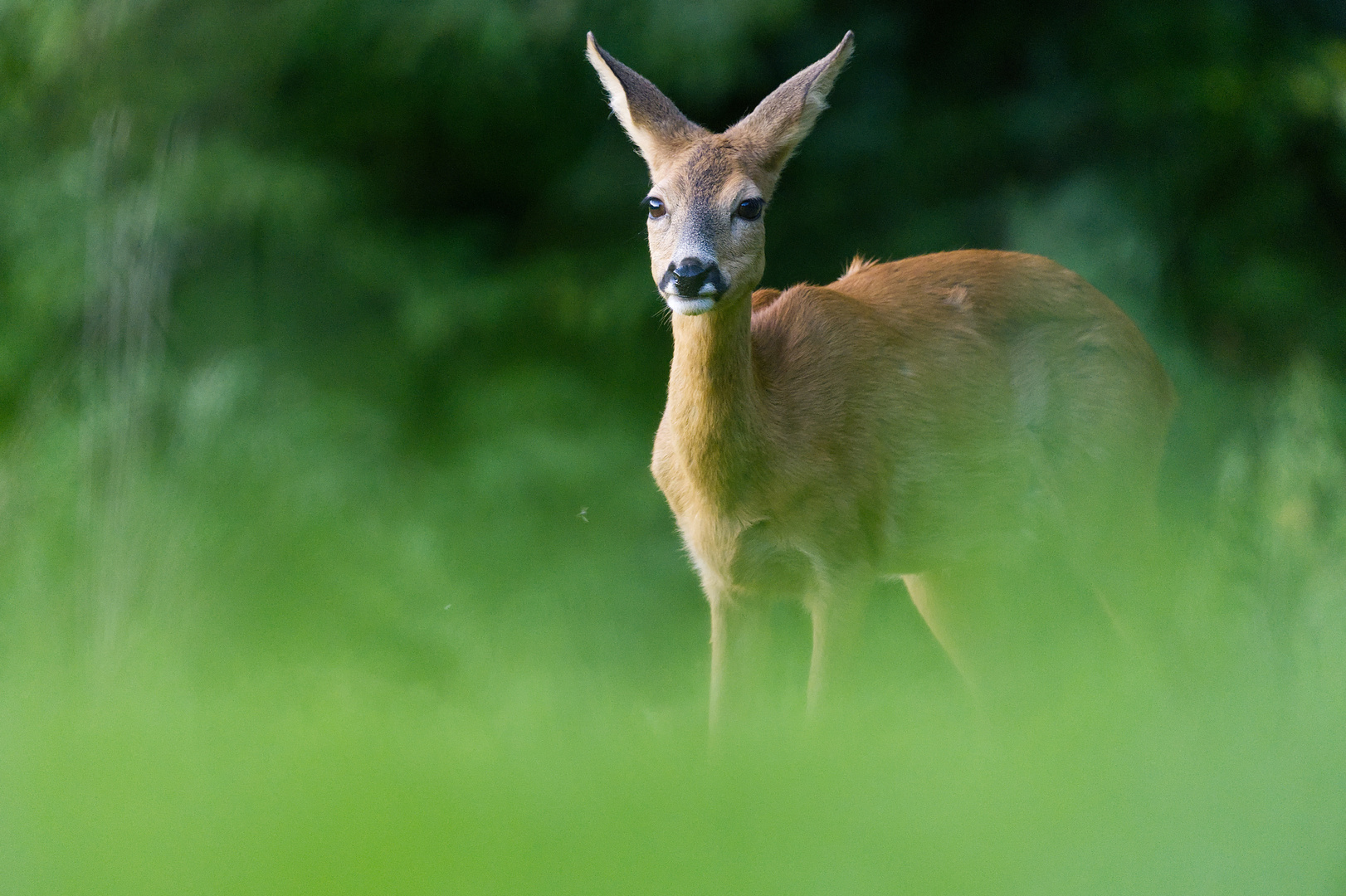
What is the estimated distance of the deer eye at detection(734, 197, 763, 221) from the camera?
366cm

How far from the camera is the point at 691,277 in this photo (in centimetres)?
344

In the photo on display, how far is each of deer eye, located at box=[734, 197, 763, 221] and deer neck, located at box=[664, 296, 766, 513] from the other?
8.2 inches

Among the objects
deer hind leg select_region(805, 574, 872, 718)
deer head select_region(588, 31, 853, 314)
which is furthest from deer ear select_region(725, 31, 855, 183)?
deer hind leg select_region(805, 574, 872, 718)

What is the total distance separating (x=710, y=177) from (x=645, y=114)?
0.35 metres

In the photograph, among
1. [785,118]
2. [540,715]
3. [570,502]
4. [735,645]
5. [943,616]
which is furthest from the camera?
[570,502]

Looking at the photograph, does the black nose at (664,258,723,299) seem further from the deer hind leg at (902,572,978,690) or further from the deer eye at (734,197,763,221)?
the deer hind leg at (902,572,978,690)

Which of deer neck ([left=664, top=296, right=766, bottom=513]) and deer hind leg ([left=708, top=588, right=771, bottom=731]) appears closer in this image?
deer neck ([left=664, top=296, right=766, bottom=513])

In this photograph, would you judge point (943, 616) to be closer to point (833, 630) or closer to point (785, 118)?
point (833, 630)

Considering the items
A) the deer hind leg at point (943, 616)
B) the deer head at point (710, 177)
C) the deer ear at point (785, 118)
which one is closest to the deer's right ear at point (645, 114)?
the deer head at point (710, 177)

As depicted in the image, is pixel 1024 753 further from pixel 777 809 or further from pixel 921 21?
pixel 921 21

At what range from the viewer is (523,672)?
15.0 ft

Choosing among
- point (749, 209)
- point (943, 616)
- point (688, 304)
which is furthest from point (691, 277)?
point (943, 616)

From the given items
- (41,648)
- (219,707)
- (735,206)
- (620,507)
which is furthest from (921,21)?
(219,707)

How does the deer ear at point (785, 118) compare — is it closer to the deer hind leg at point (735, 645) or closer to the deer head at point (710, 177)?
the deer head at point (710, 177)
